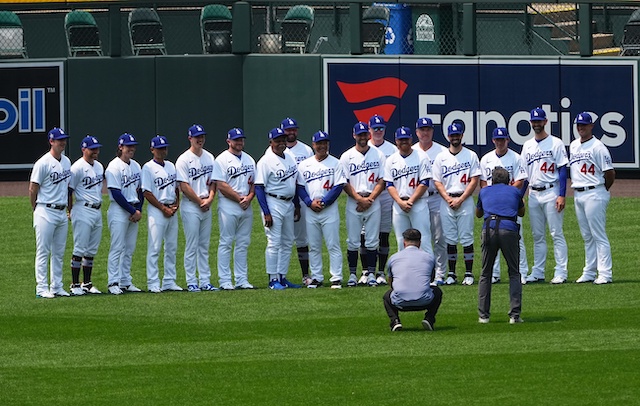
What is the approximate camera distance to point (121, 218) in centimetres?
1552

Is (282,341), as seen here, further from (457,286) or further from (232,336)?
(457,286)

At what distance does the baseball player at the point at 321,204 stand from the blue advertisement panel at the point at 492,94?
606 centimetres

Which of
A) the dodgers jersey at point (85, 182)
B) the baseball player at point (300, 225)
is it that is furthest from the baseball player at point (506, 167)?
the dodgers jersey at point (85, 182)

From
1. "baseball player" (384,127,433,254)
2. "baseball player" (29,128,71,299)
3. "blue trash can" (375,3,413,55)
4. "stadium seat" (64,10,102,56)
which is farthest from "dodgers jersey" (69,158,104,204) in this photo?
"blue trash can" (375,3,413,55)

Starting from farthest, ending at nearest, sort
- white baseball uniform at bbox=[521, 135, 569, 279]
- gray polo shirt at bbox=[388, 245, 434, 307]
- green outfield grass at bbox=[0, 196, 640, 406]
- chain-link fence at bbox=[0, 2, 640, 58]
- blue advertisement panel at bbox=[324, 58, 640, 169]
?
1. chain-link fence at bbox=[0, 2, 640, 58]
2. blue advertisement panel at bbox=[324, 58, 640, 169]
3. white baseball uniform at bbox=[521, 135, 569, 279]
4. gray polo shirt at bbox=[388, 245, 434, 307]
5. green outfield grass at bbox=[0, 196, 640, 406]

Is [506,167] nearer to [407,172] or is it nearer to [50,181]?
[407,172]

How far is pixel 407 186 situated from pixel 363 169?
1.94ft

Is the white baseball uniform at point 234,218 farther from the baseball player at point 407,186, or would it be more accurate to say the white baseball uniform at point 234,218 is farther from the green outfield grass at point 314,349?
the baseball player at point 407,186

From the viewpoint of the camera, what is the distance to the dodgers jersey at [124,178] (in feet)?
50.6

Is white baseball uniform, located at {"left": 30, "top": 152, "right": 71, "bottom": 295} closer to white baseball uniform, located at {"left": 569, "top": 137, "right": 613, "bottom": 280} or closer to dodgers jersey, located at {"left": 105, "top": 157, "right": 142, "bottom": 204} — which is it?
dodgers jersey, located at {"left": 105, "top": 157, "right": 142, "bottom": 204}

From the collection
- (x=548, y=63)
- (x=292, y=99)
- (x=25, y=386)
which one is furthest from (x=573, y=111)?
(x=25, y=386)

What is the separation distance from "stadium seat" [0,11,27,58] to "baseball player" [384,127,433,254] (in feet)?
29.8

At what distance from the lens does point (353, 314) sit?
45.0ft

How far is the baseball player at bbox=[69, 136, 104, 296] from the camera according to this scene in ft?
50.3
